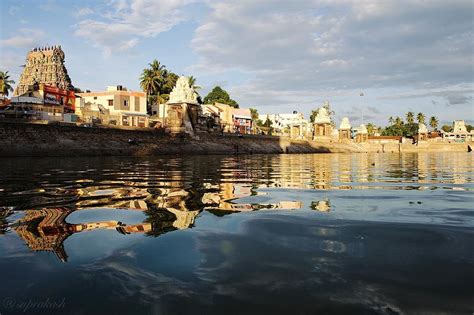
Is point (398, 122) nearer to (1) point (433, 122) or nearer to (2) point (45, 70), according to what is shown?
(1) point (433, 122)

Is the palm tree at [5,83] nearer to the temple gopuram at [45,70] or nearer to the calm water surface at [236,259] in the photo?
the temple gopuram at [45,70]

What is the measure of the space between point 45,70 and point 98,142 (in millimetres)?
46395

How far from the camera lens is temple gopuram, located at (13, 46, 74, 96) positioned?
212ft

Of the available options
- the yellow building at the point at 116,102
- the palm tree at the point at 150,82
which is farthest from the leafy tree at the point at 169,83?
the yellow building at the point at 116,102

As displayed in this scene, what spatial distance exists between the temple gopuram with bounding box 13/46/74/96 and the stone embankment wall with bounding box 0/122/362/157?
1541 inches

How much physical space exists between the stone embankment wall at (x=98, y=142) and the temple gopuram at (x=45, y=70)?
128ft

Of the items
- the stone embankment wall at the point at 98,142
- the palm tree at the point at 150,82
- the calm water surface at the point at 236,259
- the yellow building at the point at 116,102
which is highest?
the palm tree at the point at 150,82

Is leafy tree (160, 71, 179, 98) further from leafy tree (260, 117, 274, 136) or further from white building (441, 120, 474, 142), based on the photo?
white building (441, 120, 474, 142)

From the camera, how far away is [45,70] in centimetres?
6544

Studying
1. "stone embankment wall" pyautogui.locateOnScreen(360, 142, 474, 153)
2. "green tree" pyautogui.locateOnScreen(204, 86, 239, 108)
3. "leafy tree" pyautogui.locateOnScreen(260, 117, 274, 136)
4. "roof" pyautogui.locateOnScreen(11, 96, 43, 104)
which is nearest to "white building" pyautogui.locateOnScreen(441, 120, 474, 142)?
"stone embankment wall" pyautogui.locateOnScreen(360, 142, 474, 153)

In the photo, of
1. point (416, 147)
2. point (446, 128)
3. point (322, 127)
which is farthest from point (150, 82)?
point (446, 128)

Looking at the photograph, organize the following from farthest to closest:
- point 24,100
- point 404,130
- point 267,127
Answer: point 404,130 < point 267,127 < point 24,100

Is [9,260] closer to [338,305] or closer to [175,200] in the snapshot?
[338,305]

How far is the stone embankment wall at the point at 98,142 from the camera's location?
23172 millimetres
